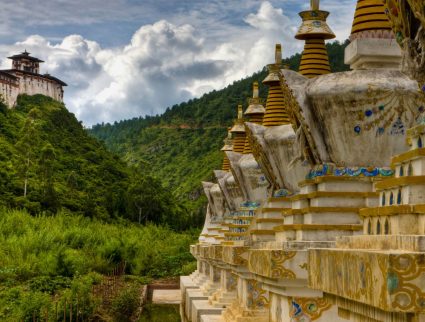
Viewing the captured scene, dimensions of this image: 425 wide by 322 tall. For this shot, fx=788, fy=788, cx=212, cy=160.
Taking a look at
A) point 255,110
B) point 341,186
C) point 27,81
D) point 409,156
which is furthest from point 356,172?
point 27,81

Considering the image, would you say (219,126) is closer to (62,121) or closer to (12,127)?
(62,121)

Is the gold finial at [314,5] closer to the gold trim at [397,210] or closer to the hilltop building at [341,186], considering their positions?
the hilltop building at [341,186]

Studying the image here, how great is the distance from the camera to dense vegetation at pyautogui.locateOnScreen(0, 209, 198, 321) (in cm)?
2817

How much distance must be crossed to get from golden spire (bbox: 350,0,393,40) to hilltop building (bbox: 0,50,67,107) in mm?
89131

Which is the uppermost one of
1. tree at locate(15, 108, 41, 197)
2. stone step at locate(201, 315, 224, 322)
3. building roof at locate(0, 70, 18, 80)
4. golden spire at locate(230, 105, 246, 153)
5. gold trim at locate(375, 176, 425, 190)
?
building roof at locate(0, 70, 18, 80)

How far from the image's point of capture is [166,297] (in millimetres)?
37562

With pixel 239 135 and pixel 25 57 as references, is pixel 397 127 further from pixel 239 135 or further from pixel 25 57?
pixel 25 57

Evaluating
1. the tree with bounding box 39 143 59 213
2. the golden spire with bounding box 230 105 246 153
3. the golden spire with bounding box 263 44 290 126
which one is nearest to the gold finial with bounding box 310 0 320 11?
the golden spire with bounding box 263 44 290 126

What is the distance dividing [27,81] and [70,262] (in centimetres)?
7123

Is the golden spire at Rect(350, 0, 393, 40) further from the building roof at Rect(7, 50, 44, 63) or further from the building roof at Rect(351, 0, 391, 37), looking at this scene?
the building roof at Rect(7, 50, 44, 63)

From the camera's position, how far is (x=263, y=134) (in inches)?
611

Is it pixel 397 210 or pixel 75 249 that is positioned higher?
pixel 397 210

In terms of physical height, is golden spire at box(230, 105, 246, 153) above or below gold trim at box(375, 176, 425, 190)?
above

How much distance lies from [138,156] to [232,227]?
10908 centimetres
